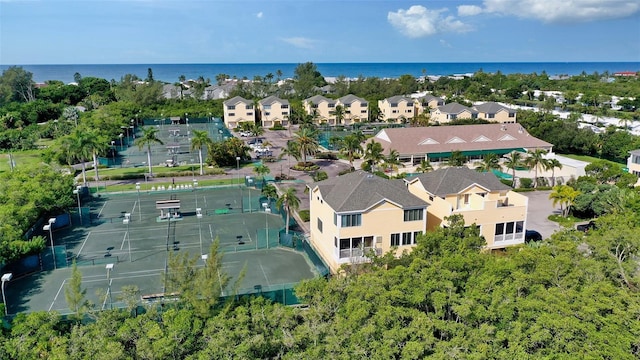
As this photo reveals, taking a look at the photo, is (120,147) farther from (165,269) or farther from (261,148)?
(165,269)

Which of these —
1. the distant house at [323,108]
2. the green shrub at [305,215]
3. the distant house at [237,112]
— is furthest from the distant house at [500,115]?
the green shrub at [305,215]

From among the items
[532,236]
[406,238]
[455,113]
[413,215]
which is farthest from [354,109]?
[406,238]

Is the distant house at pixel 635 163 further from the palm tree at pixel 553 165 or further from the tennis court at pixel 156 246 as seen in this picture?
the tennis court at pixel 156 246

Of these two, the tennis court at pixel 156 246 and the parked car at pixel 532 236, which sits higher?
the tennis court at pixel 156 246

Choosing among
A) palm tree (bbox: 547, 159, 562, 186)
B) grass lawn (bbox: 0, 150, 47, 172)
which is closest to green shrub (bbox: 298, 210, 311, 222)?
Answer: palm tree (bbox: 547, 159, 562, 186)

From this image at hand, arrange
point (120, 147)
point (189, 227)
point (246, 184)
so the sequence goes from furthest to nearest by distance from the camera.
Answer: point (120, 147)
point (246, 184)
point (189, 227)

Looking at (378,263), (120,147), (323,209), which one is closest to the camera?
(378,263)

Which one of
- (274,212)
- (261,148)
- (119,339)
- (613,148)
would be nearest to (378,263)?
(119,339)
